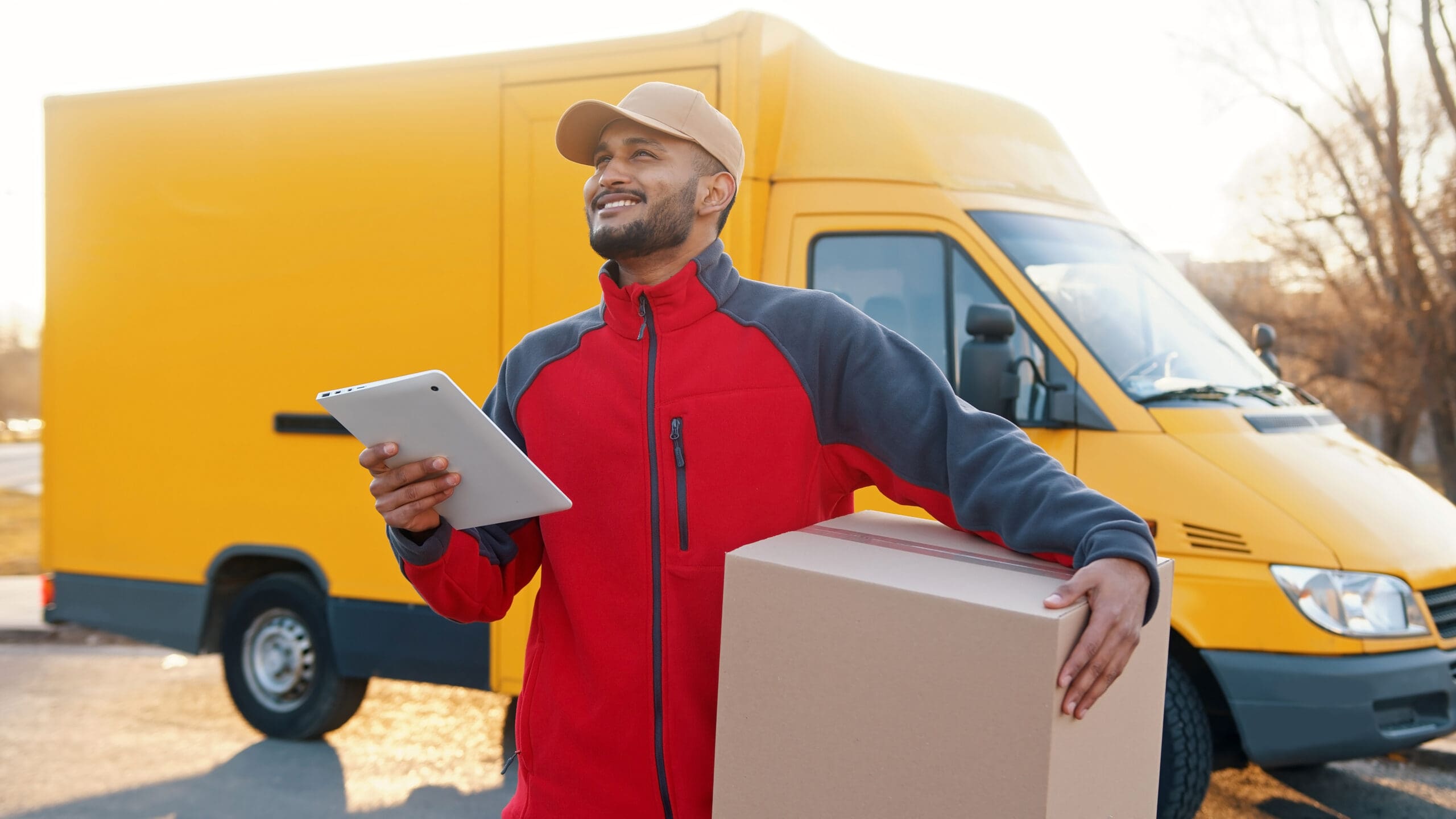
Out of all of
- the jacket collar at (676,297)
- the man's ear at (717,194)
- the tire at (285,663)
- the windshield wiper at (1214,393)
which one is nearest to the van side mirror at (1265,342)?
the windshield wiper at (1214,393)

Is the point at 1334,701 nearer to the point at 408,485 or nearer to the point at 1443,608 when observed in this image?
the point at 1443,608

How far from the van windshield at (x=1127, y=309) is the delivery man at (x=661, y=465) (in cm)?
213

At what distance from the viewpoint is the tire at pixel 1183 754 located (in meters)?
3.66

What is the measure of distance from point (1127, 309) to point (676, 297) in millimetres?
2662

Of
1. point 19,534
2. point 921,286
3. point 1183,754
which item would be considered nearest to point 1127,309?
point 921,286

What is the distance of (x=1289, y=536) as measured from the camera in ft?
11.7

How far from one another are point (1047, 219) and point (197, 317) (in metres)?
3.62

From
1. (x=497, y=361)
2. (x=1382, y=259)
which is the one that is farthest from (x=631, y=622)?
(x=1382, y=259)

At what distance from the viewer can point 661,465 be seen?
1.96 metres

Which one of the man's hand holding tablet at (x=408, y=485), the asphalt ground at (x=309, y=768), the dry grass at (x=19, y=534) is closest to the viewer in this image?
the man's hand holding tablet at (x=408, y=485)

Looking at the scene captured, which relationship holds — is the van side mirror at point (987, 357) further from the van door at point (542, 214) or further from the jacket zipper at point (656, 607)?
the jacket zipper at point (656, 607)

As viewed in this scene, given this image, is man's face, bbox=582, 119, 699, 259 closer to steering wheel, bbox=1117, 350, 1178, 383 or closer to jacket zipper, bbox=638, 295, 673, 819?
jacket zipper, bbox=638, 295, 673, 819

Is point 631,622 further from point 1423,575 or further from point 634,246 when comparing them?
point 1423,575

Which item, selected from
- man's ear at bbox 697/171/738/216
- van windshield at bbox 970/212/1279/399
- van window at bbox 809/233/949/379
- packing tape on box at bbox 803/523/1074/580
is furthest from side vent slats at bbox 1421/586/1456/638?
man's ear at bbox 697/171/738/216
